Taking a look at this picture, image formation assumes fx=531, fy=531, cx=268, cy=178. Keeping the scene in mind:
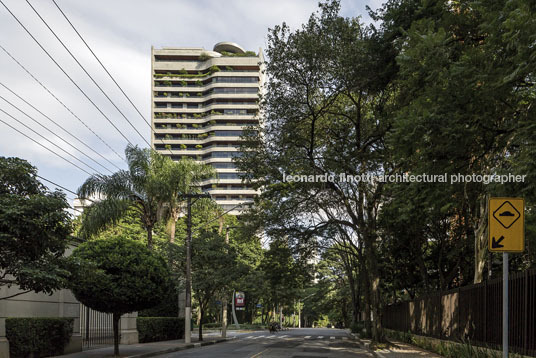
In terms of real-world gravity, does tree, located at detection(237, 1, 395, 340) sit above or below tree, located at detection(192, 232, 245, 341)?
above

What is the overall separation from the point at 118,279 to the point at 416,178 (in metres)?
11.2

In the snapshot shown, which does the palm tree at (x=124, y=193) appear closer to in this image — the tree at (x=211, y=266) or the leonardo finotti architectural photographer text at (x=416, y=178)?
the tree at (x=211, y=266)

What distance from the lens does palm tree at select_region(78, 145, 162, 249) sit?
28.7 meters

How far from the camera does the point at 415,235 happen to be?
33031 mm

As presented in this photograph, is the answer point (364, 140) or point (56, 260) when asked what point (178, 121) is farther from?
point (56, 260)

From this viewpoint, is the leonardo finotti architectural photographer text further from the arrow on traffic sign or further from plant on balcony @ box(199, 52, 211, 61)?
plant on balcony @ box(199, 52, 211, 61)

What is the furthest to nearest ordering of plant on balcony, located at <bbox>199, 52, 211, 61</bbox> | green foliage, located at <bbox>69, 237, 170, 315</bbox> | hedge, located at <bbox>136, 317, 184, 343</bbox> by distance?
plant on balcony, located at <bbox>199, 52, 211, 61</bbox> → hedge, located at <bbox>136, 317, 184, 343</bbox> → green foliage, located at <bbox>69, 237, 170, 315</bbox>

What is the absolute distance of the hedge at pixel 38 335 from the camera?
17.7 m

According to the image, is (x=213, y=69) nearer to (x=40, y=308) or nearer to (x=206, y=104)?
(x=206, y=104)

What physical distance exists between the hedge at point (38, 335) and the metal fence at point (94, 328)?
2.66 metres

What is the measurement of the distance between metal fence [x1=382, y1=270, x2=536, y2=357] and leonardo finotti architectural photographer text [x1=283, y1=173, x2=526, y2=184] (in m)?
Result: 2.14

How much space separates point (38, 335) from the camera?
18938mm

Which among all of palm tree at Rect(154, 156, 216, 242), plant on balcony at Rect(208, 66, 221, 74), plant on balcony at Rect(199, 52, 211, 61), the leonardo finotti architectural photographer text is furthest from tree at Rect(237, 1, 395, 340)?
plant on balcony at Rect(199, 52, 211, 61)

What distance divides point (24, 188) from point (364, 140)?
18.0 meters
